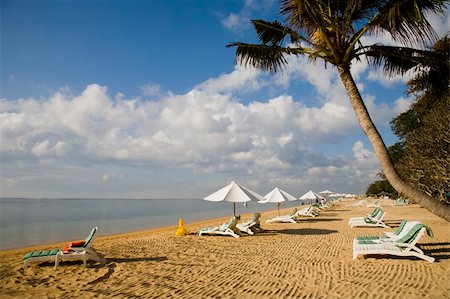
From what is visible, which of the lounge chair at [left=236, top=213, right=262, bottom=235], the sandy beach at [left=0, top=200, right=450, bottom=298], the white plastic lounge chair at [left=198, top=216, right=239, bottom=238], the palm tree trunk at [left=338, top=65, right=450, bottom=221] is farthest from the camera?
the lounge chair at [left=236, top=213, right=262, bottom=235]

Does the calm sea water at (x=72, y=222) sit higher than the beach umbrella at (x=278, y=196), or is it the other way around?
the beach umbrella at (x=278, y=196)

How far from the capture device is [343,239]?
34.7ft

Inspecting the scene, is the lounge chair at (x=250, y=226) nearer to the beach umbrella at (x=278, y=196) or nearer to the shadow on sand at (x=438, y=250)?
the beach umbrella at (x=278, y=196)

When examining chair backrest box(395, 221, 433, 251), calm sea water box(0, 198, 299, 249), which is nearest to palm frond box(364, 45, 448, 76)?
chair backrest box(395, 221, 433, 251)

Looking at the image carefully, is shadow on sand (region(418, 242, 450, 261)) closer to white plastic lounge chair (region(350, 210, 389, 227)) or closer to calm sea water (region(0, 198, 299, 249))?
white plastic lounge chair (region(350, 210, 389, 227))

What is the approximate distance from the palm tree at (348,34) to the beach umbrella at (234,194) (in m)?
5.67

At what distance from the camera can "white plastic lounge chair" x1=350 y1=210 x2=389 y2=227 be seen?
13.7 m

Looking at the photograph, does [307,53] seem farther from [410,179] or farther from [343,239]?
[410,179]

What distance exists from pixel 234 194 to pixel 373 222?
21.3 ft

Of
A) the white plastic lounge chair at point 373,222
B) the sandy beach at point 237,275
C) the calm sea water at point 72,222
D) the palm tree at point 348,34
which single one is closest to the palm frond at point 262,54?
the palm tree at point 348,34

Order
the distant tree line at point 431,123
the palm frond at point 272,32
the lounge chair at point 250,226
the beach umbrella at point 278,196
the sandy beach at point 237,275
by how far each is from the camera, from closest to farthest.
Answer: the sandy beach at point 237,275 < the distant tree line at point 431,123 < the palm frond at point 272,32 < the lounge chair at point 250,226 < the beach umbrella at point 278,196

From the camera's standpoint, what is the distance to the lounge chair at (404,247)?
6891mm

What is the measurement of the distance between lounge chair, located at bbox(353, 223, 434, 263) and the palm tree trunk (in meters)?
2.59

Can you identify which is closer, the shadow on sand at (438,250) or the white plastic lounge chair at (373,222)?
the shadow on sand at (438,250)
